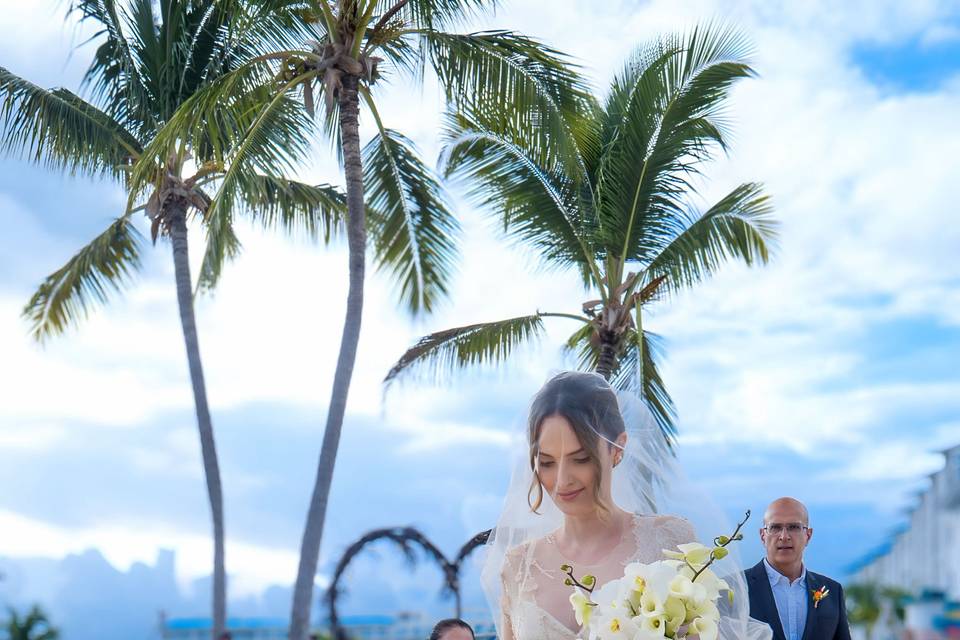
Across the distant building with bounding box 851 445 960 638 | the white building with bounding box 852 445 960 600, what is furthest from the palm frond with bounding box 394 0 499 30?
the white building with bounding box 852 445 960 600

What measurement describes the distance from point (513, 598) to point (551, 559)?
18 centimetres

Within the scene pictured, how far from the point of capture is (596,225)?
45.5 feet

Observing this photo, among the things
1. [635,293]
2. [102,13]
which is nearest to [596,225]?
[635,293]

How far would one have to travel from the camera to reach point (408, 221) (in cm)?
1512

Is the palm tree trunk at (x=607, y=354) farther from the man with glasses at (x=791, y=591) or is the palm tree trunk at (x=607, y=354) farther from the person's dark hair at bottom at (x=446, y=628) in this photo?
the person's dark hair at bottom at (x=446, y=628)

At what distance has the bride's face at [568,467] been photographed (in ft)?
10.6

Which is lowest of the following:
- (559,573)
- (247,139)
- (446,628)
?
(446,628)

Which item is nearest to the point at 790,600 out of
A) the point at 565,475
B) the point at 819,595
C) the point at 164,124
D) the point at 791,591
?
the point at 791,591

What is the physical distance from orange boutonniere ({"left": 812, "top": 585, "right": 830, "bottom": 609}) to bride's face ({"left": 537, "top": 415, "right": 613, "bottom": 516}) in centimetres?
292

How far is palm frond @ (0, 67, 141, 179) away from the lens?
47.4 ft

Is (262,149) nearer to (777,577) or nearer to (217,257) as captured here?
(217,257)

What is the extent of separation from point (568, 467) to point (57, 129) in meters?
12.8

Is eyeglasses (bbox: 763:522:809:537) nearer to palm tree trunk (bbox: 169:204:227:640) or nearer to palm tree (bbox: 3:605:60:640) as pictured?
palm tree trunk (bbox: 169:204:227:640)

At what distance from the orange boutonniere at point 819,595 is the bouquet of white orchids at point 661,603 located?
10.2ft
